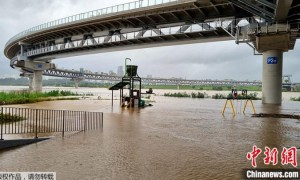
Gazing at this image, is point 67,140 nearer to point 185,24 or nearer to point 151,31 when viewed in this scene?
point 185,24

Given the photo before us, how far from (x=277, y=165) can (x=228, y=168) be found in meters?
1.47

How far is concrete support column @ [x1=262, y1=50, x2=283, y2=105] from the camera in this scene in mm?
33938

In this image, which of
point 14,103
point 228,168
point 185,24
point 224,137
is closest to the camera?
point 228,168

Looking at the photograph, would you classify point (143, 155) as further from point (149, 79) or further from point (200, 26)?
point (149, 79)

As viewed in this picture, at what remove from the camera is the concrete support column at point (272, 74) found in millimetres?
33938

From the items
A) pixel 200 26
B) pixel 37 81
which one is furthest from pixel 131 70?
pixel 37 81

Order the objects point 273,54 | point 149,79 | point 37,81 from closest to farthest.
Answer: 1. point 273,54
2. point 37,81
3. point 149,79

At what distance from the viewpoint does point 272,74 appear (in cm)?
3406

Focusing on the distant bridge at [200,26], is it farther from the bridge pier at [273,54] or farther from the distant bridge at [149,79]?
the distant bridge at [149,79]

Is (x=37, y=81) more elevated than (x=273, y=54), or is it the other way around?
(x=273, y=54)

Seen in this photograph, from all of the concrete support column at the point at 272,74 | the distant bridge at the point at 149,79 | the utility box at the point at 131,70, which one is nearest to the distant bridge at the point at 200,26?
the concrete support column at the point at 272,74

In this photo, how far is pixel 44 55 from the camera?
67125 millimetres

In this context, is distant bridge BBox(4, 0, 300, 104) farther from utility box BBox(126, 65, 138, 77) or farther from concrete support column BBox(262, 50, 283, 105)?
utility box BBox(126, 65, 138, 77)

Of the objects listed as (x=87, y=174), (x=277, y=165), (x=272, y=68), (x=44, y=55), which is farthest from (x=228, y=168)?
(x=44, y=55)
